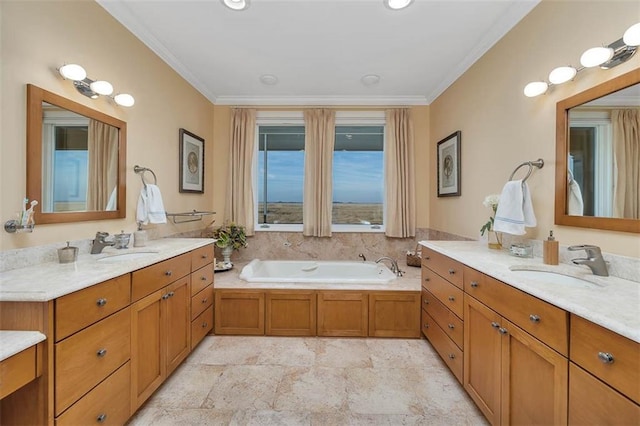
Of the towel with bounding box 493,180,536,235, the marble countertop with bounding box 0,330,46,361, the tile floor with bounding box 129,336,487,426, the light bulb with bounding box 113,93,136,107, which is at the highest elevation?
the light bulb with bounding box 113,93,136,107

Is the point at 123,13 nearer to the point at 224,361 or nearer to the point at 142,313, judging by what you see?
the point at 142,313

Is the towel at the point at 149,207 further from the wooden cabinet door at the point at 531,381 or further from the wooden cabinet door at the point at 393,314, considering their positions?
the wooden cabinet door at the point at 531,381

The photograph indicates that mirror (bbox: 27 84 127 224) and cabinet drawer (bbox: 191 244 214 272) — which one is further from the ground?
mirror (bbox: 27 84 127 224)

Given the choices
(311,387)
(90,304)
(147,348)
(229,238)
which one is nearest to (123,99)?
(90,304)

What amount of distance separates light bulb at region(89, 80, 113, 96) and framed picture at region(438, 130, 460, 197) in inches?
119

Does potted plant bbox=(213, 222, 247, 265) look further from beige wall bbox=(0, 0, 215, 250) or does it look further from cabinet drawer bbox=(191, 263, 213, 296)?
cabinet drawer bbox=(191, 263, 213, 296)

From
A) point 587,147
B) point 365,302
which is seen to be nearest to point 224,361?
point 365,302

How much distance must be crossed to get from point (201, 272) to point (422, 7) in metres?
2.69

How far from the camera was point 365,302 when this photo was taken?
2.64 metres

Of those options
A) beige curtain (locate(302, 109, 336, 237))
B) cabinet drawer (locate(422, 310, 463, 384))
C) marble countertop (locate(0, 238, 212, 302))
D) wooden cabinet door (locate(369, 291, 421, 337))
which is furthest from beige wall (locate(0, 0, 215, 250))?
cabinet drawer (locate(422, 310, 463, 384))

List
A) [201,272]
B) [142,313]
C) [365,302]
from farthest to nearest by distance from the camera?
[365,302], [201,272], [142,313]

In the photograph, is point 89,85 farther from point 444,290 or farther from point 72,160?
point 444,290

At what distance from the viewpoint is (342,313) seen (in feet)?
8.67

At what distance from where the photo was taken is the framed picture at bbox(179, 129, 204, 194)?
2.94m
